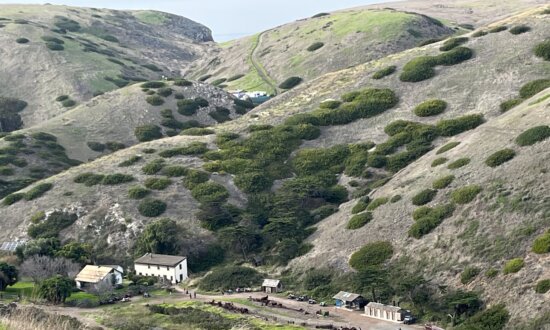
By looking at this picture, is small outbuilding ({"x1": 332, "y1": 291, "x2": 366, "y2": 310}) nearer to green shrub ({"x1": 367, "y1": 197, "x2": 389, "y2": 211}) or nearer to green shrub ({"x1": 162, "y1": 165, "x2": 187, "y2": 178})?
green shrub ({"x1": 367, "y1": 197, "x2": 389, "y2": 211})

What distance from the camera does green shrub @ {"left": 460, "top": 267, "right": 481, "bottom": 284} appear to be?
155ft

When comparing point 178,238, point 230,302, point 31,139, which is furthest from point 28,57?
point 230,302

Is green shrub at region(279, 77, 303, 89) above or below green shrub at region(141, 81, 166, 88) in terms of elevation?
below

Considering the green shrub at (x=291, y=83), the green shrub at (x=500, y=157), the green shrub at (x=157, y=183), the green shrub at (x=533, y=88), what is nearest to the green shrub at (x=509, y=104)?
the green shrub at (x=533, y=88)

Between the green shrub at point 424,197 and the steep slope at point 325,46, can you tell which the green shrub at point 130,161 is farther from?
the steep slope at point 325,46

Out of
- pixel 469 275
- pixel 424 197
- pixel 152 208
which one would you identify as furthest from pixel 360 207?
pixel 152 208

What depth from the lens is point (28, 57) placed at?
162 metres

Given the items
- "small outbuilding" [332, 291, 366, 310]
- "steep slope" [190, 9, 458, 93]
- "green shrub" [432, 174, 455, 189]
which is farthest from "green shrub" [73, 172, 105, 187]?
"steep slope" [190, 9, 458, 93]

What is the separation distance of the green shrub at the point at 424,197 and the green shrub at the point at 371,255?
211 inches

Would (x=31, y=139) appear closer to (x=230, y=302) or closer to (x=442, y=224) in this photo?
(x=230, y=302)

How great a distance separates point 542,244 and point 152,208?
42.3 m

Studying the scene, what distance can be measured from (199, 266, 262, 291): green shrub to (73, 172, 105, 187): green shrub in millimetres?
24772

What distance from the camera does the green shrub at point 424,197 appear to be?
58.5 metres

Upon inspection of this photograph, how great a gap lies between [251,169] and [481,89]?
3152 cm
